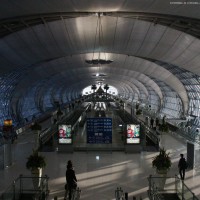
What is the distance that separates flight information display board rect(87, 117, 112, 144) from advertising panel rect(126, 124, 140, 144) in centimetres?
129

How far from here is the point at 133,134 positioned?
2188cm

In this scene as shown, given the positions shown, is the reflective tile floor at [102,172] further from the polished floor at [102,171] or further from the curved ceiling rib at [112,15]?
the curved ceiling rib at [112,15]

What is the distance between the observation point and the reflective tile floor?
13340 millimetres

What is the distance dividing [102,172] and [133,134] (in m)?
6.18

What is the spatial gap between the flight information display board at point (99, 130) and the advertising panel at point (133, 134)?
1.29 metres

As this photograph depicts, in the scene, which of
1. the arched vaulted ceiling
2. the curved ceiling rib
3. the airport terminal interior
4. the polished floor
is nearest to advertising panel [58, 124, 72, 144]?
the airport terminal interior

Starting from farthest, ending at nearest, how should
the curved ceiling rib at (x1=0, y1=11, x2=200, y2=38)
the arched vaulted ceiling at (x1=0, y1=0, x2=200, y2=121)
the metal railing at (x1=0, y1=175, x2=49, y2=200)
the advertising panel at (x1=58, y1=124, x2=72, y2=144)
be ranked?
the curved ceiling rib at (x1=0, y1=11, x2=200, y2=38) < the arched vaulted ceiling at (x1=0, y1=0, x2=200, y2=121) < the advertising panel at (x1=58, y1=124, x2=72, y2=144) < the metal railing at (x1=0, y1=175, x2=49, y2=200)

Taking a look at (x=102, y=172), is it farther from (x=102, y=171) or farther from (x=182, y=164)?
(x=182, y=164)

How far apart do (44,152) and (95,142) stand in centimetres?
357

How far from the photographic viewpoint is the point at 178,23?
2692cm

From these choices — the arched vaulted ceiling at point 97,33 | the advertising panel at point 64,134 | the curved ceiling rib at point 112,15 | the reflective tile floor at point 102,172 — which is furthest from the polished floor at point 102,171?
the curved ceiling rib at point 112,15

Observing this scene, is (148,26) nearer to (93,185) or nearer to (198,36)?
(198,36)

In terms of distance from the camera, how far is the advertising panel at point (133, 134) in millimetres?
21469

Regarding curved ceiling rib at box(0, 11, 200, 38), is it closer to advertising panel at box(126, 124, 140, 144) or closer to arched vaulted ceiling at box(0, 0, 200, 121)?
arched vaulted ceiling at box(0, 0, 200, 121)
